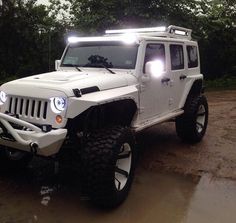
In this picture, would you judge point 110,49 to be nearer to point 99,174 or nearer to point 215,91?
point 99,174

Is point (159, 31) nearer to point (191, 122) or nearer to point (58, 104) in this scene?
point (191, 122)

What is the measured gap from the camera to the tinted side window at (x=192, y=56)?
7416 mm

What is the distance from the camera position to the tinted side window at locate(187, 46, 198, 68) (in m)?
7.42

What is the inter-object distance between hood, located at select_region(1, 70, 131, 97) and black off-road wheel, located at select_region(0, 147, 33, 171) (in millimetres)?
946

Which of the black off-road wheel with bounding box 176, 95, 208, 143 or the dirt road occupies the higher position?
the black off-road wheel with bounding box 176, 95, 208, 143

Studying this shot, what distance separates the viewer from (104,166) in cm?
436

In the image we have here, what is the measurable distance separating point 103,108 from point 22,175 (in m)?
1.64

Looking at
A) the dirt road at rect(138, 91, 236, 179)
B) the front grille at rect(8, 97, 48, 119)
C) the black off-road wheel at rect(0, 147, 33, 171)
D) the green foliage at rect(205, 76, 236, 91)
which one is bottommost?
the green foliage at rect(205, 76, 236, 91)

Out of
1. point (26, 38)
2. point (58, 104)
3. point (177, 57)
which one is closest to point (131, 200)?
point (58, 104)

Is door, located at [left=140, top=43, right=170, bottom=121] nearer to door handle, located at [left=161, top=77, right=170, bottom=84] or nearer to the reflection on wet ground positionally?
door handle, located at [left=161, top=77, right=170, bottom=84]

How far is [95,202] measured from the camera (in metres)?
4.52

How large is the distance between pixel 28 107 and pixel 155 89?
2088mm

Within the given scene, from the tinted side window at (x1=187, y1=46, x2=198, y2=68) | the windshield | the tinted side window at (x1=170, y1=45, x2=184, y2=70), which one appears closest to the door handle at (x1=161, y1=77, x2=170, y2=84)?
the tinted side window at (x1=170, y1=45, x2=184, y2=70)

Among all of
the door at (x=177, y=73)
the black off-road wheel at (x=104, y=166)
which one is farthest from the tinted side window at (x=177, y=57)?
the black off-road wheel at (x=104, y=166)
